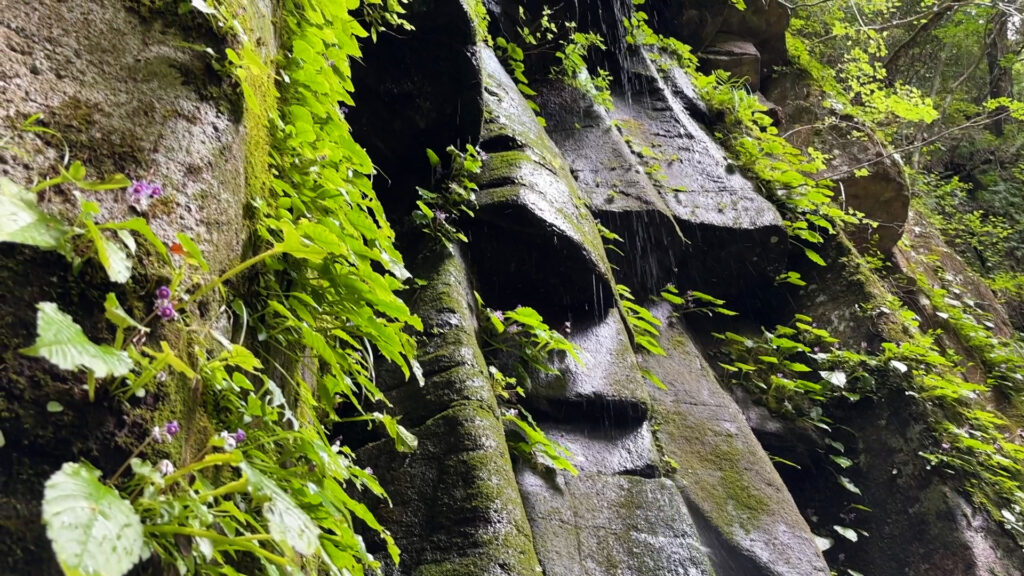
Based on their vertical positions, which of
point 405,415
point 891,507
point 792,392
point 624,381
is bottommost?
point 405,415

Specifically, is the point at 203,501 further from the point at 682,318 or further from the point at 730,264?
the point at 730,264

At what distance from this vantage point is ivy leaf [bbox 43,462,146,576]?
85 centimetres

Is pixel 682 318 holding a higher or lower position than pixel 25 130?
higher

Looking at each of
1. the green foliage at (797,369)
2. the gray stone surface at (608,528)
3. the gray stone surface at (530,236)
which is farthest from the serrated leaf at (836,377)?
the gray stone surface at (608,528)

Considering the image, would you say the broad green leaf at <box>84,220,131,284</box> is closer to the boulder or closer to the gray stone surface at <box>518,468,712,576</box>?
the gray stone surface at <box>518,468,712,576</box>

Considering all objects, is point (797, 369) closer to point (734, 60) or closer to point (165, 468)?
point (734, 60)

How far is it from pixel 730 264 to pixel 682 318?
31.2 inches

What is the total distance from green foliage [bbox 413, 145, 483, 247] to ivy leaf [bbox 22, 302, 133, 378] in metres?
3.18

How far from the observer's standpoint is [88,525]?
89 cm

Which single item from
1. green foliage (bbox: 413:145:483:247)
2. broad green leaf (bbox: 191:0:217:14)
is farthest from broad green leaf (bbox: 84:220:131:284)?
green foliage (bbox: 413:145:483:247)

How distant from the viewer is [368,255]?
1986 mm

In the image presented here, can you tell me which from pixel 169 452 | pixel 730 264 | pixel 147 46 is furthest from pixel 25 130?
pixel 730 264

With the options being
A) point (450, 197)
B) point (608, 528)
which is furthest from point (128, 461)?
point (450, 197)

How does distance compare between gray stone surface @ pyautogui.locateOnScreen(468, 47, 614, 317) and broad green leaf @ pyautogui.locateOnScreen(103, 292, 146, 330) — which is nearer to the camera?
broad green leaf @ pyautogui.locateOnScreen(103, 292, 146, 330)
